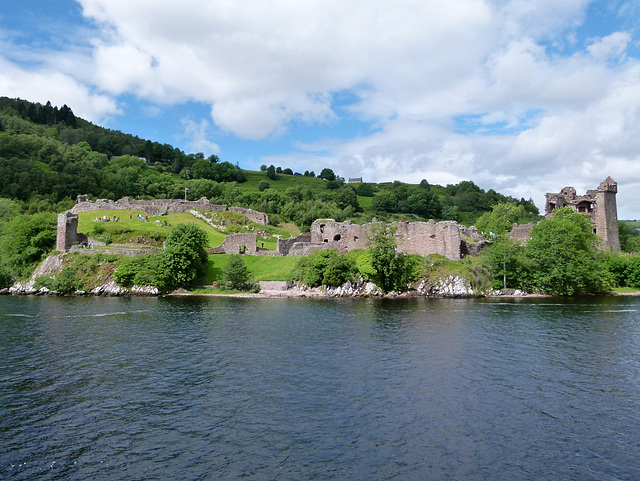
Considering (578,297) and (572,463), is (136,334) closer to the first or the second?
(572,463)

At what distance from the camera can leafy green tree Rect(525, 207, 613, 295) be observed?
5016 centimetres

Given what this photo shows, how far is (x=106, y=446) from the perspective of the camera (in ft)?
42.5

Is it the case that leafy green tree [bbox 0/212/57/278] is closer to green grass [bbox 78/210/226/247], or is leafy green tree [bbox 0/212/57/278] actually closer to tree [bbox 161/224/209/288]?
green grass [bbox 78/210/226/247]

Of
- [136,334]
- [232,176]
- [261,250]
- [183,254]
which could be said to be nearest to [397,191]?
[232,176]

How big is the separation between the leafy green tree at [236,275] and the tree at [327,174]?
134014 millimetres

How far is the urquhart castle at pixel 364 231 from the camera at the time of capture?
54.2 metres

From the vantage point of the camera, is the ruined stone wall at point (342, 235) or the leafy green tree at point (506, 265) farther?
the ruined stone wall at point (342, 235)

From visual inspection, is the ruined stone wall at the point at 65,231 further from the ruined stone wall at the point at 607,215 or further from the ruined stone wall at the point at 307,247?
the ruined stone wall at the point at 607,215

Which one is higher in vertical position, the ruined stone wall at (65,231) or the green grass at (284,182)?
the green grass at (284,182)

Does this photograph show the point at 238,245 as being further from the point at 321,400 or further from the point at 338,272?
the point at 321,400

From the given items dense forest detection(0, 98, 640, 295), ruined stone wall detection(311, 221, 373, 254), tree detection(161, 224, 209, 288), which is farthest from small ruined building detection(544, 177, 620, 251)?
tree detection(161, 224, 209, 288)

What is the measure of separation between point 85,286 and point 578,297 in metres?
53.4

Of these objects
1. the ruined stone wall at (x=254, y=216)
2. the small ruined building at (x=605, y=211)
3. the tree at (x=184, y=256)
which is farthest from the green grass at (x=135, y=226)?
the small ruined building at (x=605, y=211)

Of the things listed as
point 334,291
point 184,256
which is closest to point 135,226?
point 184,256
